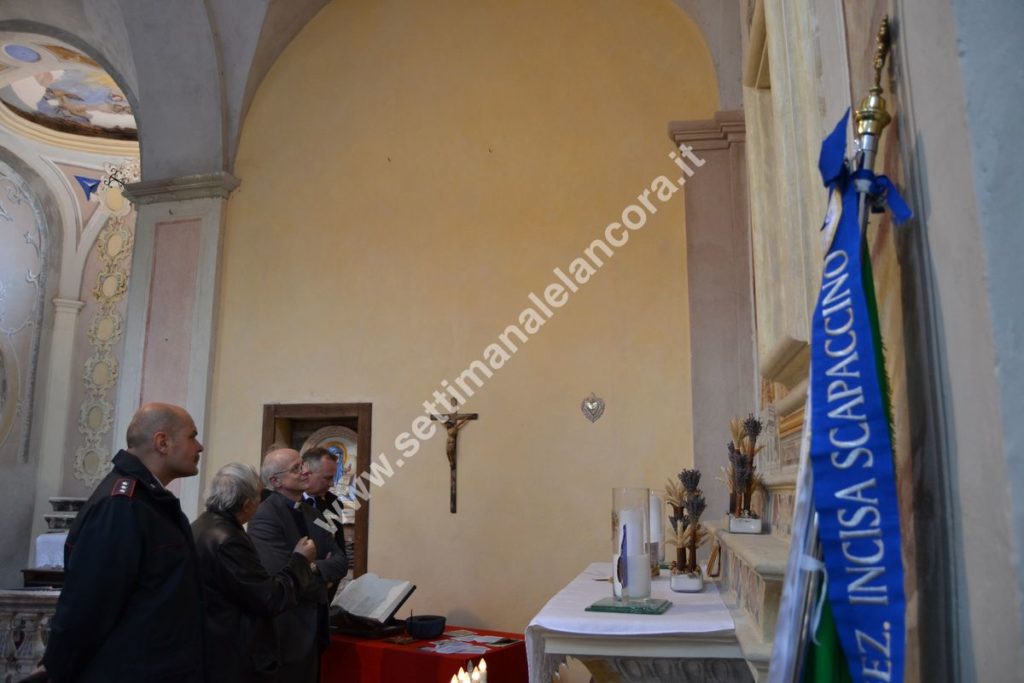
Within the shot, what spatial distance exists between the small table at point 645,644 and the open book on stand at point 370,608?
220 centimetres

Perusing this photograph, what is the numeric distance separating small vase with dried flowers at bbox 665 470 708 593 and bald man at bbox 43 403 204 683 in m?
1.75

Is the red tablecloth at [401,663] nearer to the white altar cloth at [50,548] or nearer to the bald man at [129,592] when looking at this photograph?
the bald man at [129,592]

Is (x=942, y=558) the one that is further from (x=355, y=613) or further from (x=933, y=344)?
(x=355, y=613)

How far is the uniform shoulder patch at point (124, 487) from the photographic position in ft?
9.48

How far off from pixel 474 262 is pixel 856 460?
5.53m

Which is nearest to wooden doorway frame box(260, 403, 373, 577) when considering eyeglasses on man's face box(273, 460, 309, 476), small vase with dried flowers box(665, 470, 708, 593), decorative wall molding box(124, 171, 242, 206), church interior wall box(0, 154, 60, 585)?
decorative wall molding box(124, 171, 242, 206)

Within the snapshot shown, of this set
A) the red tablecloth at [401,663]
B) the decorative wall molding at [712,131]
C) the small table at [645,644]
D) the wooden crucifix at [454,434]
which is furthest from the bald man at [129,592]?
the decorative wall molding at [712,131]

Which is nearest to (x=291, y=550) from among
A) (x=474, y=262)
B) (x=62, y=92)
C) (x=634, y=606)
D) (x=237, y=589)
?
(x=237, y=589)

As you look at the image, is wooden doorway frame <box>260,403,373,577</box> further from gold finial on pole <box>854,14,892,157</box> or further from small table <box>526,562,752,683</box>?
gold finial on pole <box>854,14,892,157</box>

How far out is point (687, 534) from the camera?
347 cm

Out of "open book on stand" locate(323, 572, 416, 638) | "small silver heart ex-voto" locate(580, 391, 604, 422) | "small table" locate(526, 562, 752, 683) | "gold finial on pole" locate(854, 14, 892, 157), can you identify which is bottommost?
"open book on stand" locate(323, 572, 416, 638)

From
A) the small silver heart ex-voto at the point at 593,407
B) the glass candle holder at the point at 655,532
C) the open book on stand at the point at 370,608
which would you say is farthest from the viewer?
the small silver heart ex-voto at the point at 593,407

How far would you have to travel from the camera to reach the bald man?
2.73m

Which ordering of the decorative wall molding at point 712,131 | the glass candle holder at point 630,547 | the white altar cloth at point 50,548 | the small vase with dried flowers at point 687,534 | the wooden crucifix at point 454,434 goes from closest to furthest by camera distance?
the glass candle holder at point 630,547 → the small vase with dried flowers at point 687,534 → the decorative wall molding at point 712,131 → the wooden crucifix at point 454,434 → the white altar cloth at point 50,548
